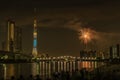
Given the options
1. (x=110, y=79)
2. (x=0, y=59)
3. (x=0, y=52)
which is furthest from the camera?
(x=0, y=59)

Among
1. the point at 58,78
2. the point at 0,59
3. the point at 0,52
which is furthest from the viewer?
the point at 0,59

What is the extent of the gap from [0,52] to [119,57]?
5414 centimetres

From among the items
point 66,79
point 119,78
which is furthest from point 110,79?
point 66,79

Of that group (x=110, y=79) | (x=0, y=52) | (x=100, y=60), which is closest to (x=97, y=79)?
(x=110, y=79)

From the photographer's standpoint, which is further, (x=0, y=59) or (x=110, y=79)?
(x=0, y=59)

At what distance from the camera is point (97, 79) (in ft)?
140

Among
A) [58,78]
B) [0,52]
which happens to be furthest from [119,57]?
[58,78]

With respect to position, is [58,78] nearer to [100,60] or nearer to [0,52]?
[0,52]

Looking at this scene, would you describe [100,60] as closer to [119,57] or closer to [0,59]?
[119,57]

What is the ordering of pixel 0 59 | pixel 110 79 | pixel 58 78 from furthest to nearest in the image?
1. pixel 0 59
2. pixel 58 78
3. pixel 110 79

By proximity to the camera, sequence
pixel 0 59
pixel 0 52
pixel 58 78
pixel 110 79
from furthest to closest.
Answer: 1. pixel 0 59
2. pixel 0 52
3. pixel 58 78
4. pixel 110 79

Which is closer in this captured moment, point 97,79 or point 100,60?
point 97,79

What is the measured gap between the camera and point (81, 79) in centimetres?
4250

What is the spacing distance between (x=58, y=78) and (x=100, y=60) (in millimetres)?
151161
